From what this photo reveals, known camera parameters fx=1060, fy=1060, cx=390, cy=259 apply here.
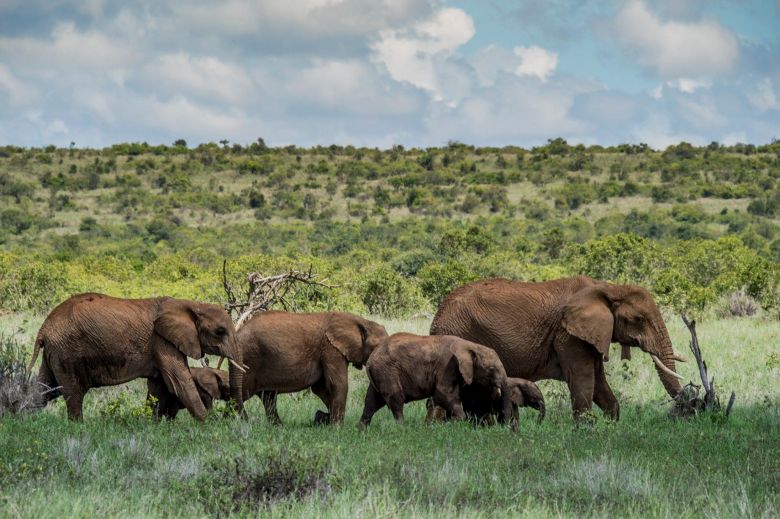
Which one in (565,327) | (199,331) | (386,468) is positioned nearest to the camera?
(386,468)

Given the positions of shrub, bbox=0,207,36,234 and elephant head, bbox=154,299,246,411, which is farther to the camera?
shrub, bbox=0,207,36,234

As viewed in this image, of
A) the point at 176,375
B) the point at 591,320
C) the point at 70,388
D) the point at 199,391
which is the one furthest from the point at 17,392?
Result: the point at 591,320

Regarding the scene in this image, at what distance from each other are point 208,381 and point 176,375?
0.94 m

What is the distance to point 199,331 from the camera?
1189 centimetres

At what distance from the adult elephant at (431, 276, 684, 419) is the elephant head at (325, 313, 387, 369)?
33.7 inches

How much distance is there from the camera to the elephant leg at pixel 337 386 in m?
12.1

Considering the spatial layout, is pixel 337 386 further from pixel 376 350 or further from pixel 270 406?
pixel 270 406

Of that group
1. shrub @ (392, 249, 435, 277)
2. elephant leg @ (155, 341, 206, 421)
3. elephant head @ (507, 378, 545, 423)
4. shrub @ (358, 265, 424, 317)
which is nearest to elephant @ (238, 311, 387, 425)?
elephant leg @ (155, 341, 206, 421)

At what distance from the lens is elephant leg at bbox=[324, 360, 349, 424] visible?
39.8ft

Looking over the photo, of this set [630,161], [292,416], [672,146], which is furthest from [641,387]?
[672,146]

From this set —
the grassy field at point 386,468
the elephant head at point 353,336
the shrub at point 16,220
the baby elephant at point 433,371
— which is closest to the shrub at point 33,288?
the grassy field at point 386,468

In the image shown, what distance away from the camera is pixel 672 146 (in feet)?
323

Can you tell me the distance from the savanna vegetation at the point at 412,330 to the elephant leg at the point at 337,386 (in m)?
0.51

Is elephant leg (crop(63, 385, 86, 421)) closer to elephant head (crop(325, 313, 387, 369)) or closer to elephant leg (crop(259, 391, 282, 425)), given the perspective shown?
elephant leg (crop(259, 391, 282, 425))
